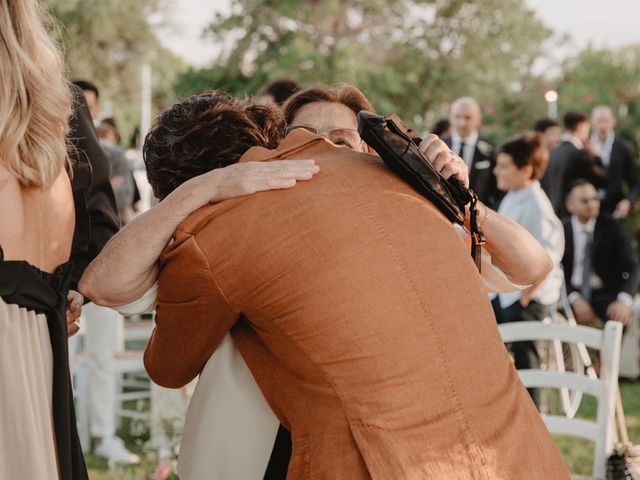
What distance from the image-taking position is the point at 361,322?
5.50ft

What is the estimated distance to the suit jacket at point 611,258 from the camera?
7.57 m

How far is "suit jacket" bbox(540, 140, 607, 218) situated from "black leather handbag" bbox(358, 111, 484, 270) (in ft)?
22.8

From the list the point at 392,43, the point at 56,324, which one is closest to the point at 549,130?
the point at 56,324

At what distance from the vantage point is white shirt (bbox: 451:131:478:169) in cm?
790

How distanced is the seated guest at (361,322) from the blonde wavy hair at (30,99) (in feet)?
1.19

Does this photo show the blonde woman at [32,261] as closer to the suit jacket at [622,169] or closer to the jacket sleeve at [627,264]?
the jacket sleeve at [627,264]

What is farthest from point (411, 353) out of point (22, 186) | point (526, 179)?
point (526, 179)

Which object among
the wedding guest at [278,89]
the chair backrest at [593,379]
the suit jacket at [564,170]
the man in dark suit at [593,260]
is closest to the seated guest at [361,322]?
the chair backrest at [593,379]

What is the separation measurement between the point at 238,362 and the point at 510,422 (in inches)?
23.0

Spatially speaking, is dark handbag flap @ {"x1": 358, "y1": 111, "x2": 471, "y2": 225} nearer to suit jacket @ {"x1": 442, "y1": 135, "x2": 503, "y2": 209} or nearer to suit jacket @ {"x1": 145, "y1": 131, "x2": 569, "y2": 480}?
suit jacket @ {"x1": 145, "y1": 131, "x2": 569, "y2": 480}

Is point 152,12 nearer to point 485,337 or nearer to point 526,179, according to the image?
point 526,179

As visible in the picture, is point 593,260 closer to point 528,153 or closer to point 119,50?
point 528,153

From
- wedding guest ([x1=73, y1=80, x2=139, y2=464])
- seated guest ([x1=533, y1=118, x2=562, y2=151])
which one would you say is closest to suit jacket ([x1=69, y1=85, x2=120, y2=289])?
wedding guest ([x1=73, y1=80, x2=139, y2=464])

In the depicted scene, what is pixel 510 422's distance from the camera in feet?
5.84
